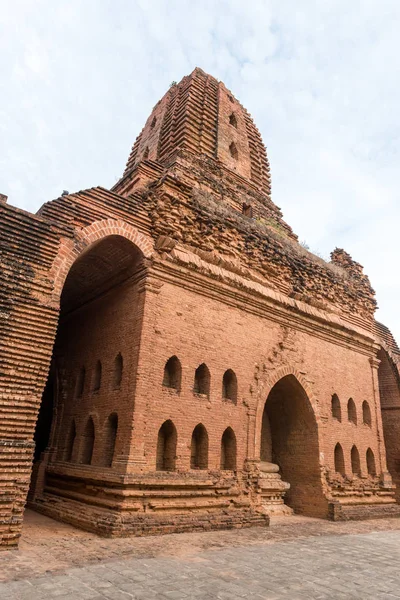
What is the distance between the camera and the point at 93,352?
33.8 ft

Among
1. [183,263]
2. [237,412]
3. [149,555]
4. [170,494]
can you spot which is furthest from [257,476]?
[183,263]

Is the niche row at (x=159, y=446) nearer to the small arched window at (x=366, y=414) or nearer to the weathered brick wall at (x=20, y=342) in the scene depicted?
the weathered brick wall at (x=20, y=342)

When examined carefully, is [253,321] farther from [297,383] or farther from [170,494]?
[170,494]

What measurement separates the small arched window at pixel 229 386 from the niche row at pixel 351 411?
4281 millimetres

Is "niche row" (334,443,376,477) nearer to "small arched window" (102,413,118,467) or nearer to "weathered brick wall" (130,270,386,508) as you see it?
"weathered brick wall" (130,270,386,508)

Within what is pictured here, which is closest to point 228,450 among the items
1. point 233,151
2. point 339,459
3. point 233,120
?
point 339,459

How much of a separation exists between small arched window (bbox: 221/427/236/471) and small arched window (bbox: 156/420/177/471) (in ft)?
5.06

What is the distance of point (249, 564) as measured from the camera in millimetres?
5738

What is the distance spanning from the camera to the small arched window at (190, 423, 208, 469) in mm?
8969

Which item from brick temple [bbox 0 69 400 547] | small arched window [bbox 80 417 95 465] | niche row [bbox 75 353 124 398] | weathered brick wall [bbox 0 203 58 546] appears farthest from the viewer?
small arched window [bbox 80 417 95 465]

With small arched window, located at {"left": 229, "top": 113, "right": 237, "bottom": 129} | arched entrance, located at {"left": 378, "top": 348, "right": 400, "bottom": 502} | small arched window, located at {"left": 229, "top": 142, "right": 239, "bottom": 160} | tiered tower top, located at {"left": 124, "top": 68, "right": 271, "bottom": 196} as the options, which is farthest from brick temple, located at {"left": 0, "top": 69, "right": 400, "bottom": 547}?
small arched window, located at {"left": 229, "top": 113, "right": 237, "bottom": 129}

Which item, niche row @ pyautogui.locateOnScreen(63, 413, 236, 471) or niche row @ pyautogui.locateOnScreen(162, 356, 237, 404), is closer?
niche row @ pyautogui.locateOnScreen(63, 413, 236, 471)

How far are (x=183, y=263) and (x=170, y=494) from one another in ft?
15.4

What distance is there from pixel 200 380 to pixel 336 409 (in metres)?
5.41
